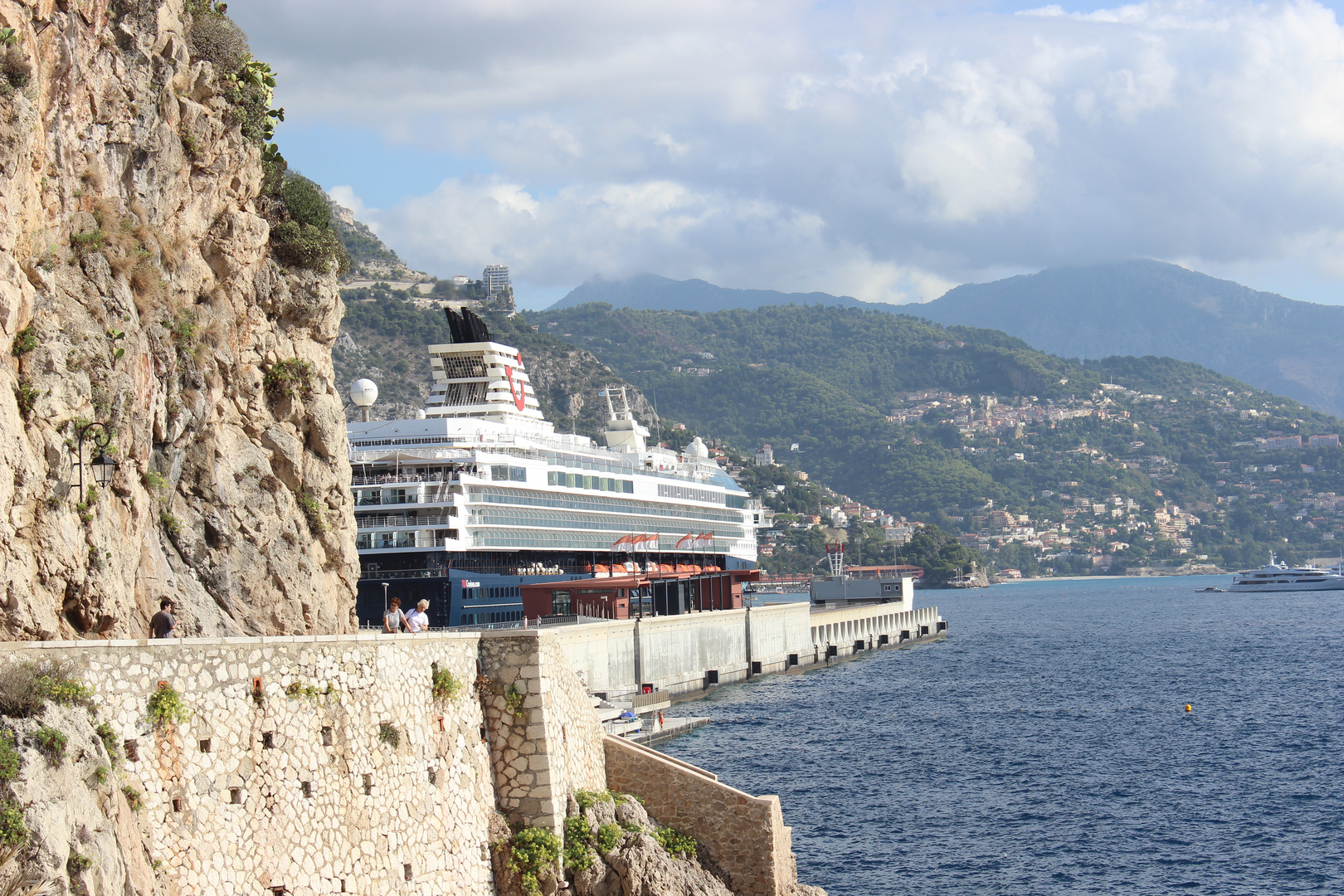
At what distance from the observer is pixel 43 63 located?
20.4 metres

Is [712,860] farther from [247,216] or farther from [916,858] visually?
[247,216]

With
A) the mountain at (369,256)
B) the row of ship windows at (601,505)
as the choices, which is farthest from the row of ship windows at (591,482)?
the mountain at (369,256)

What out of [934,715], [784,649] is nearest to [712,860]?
[934,715]

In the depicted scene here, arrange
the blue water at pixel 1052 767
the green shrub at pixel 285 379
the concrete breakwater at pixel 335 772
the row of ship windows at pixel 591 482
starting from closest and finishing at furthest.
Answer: the concrete breakwater at pixel 335 772
the green shrub at pixel 285 379
the blue water at pixel 1052 767
the row of ship windows at pixel 591 482

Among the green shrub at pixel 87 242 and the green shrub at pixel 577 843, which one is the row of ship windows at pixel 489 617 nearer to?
the green shrub at pixel 87 242

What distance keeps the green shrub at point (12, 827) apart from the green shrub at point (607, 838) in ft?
30.5

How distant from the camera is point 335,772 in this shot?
16016mm

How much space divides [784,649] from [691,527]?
17.0 meters

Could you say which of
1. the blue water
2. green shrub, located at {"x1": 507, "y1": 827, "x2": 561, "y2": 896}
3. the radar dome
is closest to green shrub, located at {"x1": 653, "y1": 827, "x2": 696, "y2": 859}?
green shrub, located at {"x1": 507, "y1": 827, "x2": 561, "y2": 896}

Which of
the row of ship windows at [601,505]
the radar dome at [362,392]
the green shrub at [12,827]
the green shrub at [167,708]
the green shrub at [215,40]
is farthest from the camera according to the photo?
the row of ship windows at [601,505]

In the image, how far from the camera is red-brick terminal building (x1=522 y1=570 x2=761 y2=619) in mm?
60000

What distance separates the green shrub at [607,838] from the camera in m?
19.3

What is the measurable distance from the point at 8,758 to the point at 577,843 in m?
9.03

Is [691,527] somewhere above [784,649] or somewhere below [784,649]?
above
